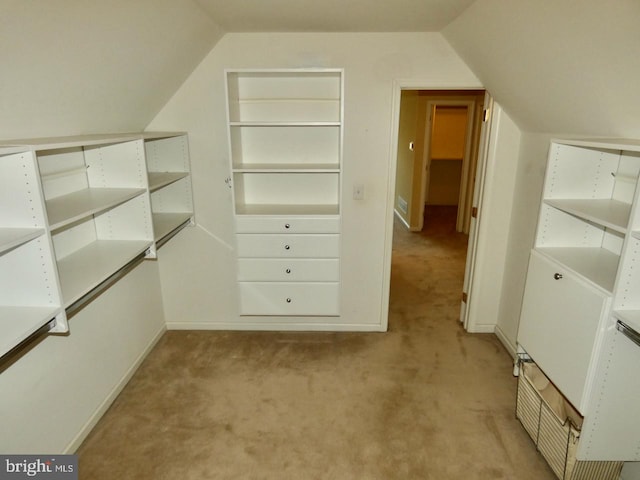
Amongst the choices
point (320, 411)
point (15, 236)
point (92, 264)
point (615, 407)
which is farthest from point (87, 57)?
point (615, 407)

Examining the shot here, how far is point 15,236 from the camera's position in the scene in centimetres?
140

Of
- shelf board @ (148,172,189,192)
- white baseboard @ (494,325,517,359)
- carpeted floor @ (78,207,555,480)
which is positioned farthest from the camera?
white baseboard @ (494,325,517,359)

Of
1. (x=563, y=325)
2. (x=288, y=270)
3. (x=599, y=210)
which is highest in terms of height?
(x=599, y=210)

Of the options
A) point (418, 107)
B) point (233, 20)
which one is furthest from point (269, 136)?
point (418, 107)

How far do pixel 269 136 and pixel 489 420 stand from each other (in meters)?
2.44

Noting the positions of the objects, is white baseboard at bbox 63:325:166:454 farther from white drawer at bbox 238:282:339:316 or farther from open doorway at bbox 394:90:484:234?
open doorway at bbox 394:90:484:234

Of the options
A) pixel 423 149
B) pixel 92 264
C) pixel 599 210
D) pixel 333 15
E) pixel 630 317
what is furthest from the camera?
pixel 423 149

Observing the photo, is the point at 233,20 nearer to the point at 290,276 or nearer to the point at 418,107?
the point at 290,276

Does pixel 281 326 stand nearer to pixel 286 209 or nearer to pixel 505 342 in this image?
pixel 286 209

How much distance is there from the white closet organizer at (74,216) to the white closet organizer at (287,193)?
492 mm

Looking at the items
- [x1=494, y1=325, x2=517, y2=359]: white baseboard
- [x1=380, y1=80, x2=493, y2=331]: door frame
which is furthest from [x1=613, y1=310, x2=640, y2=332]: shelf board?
[x1=380, y1=80, x2=493, y2=331]: door frame

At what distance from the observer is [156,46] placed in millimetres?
2090

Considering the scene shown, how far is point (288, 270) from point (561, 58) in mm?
2063

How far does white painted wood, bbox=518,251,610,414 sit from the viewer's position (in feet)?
5.62
